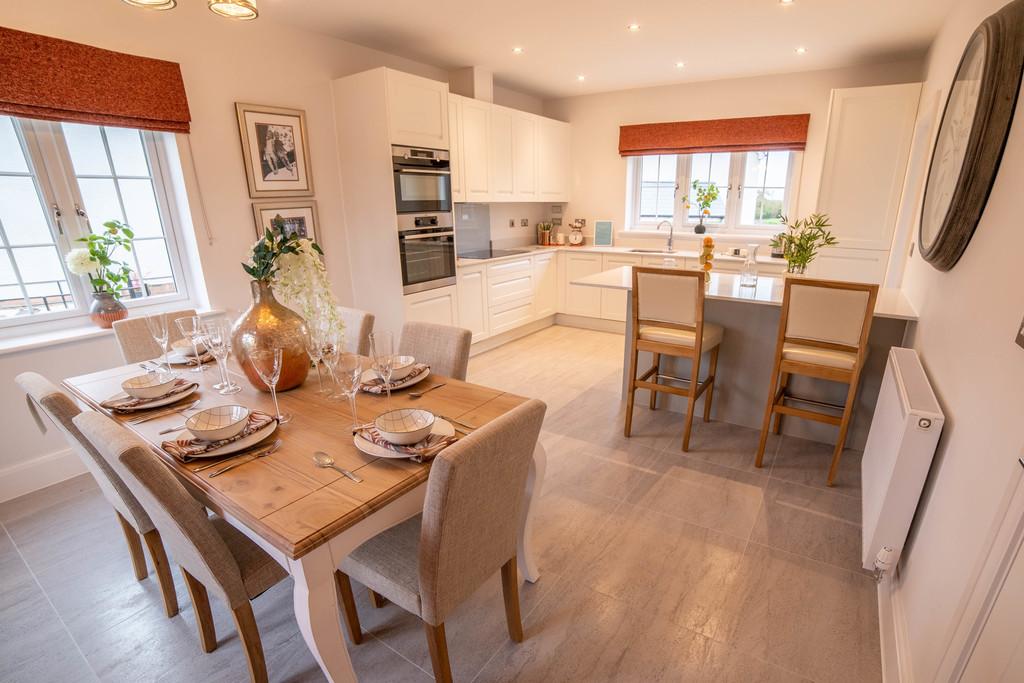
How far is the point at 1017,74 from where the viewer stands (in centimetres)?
130

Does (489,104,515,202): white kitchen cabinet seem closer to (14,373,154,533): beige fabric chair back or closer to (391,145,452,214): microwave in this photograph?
(391,145,452,214): microwave

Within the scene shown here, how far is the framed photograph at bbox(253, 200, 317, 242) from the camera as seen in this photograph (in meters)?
3.12

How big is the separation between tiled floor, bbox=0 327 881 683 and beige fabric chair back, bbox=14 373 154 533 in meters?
0.45

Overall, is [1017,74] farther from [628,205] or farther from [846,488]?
[628,205]

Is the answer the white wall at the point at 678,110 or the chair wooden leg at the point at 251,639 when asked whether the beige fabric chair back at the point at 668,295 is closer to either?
the chair wooden leg at the point at 251,639

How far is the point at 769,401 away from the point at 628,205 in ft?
11.4

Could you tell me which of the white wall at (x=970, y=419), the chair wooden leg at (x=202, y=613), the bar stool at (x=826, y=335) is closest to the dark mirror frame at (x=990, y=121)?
the white wall at (x=970, y=419)

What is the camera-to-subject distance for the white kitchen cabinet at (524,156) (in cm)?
469

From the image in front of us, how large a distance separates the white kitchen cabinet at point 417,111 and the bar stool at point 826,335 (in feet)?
8.62

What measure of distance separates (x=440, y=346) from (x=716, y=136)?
13.3 feet

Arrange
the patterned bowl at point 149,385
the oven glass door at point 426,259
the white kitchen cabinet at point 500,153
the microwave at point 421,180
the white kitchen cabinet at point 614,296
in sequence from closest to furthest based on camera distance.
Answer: the patterned bowl at point 149,385, the microwave at point 421,180, the oven glass door at point 426,259, the white kitchen cabinet at point 500,153, the white kitchen cabinet at point 614,296

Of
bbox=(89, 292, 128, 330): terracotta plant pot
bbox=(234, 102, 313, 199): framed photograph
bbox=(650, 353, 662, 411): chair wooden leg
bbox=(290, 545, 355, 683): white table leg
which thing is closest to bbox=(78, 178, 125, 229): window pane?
bbox=(89, 292, 128, 330): terracotta plant pot

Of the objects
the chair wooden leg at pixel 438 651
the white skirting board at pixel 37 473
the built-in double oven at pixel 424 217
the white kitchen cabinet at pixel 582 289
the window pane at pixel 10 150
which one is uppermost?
the window pane at pixel 10 150

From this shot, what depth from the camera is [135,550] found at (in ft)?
6.04
